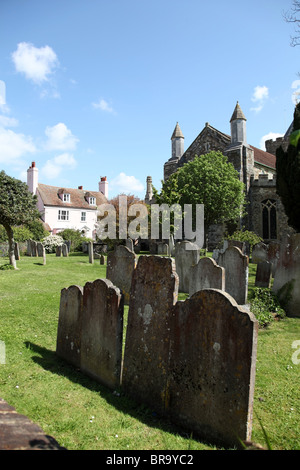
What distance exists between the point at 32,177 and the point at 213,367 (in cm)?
4095

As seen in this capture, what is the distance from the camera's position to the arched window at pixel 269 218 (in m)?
29.9

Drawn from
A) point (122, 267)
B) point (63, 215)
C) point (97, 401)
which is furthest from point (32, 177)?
point (97, 401)

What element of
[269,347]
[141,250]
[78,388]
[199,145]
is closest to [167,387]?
[78,388]

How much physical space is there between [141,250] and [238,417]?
2785 cm

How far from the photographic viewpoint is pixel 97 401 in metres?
3.60

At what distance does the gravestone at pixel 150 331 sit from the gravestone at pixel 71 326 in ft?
3.24

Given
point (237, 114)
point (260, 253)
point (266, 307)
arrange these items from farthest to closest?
1. point (237, 114)
2. point (260, 253)
3. point (266, 307)

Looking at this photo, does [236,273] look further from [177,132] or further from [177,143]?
[177,132]

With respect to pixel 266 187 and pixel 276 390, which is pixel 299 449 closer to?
pixel 276 390

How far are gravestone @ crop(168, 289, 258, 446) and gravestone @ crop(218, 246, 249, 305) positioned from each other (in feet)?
17.4

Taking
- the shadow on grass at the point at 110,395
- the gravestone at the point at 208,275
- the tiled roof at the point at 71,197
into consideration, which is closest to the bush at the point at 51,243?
the tiled roof at the point at 71,197

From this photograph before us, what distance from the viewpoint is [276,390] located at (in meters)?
4.03

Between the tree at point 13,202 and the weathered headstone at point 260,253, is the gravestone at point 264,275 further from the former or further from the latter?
the tree at point 13,202

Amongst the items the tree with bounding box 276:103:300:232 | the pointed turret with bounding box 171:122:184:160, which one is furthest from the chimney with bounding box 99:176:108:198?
the tree with bounding box 276:103:300:232
